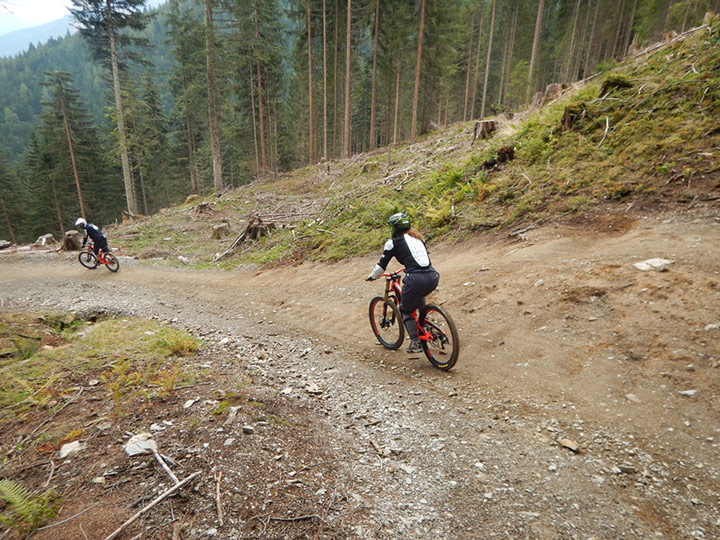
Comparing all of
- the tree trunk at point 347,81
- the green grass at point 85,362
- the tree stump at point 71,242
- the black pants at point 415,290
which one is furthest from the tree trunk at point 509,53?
the green grass at point 85,362

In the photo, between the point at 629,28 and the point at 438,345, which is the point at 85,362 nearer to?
the point at 438,345

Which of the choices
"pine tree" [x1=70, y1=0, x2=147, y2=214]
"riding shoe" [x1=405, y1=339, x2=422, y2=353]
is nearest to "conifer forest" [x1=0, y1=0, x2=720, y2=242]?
"pine tree" [x1=70, y1=0, x2=147, y2=214]

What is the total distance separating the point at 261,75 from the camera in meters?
30.0

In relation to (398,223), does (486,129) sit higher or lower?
higher

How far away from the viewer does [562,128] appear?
9258mm

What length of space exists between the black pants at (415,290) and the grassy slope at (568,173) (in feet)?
14.3

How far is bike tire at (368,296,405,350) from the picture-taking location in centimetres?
570

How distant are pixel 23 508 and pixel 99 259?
1345 cm

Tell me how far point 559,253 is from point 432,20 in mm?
26005

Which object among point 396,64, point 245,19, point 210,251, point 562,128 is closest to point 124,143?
point 245,19

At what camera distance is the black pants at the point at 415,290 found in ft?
16.2

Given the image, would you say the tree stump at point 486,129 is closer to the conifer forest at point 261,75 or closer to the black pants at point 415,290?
the conifer forest at point 261,75

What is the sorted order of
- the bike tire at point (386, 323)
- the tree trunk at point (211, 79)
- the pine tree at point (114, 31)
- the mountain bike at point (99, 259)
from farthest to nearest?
1. the pine tree at point (114, 31)
2. the tree trunk at point (211, 79)
3. the mountain bike at point (99, 259)
4. the bike tire at point (386, 323)

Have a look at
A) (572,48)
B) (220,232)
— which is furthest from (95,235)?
(572,48)
